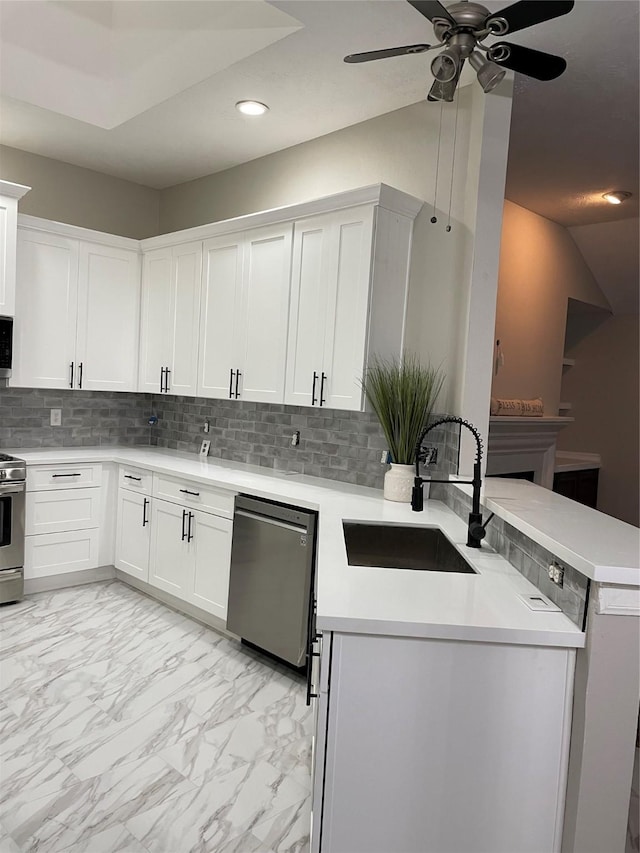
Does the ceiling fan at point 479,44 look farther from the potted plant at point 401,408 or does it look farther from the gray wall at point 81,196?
the gray wall at point 81,196

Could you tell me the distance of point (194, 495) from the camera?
365 centimetres

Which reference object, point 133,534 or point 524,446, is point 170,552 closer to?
point 133,534

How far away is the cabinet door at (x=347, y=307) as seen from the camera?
124 inches

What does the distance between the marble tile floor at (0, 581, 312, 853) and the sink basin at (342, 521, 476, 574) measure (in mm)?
826

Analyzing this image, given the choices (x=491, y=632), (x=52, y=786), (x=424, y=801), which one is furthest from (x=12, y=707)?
(x=491, y=632)

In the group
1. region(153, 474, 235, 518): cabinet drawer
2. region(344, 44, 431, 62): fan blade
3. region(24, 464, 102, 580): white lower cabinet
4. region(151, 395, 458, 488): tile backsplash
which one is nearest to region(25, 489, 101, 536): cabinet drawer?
region(24, 464, 102, 580): white lower cabinet

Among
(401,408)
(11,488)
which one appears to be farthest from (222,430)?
(401,408)

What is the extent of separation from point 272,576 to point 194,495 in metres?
0.83

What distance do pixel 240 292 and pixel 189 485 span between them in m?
1.21

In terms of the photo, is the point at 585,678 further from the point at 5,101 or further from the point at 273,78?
the point at 5,101

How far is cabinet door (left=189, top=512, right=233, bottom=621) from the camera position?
3434 mm

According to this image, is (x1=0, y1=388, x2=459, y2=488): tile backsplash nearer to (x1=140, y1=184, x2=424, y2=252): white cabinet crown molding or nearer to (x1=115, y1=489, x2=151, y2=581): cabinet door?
(x1=115, y1=489, x2=151, y2=581): cabinet door

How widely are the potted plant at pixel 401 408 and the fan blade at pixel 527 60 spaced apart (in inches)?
55.1

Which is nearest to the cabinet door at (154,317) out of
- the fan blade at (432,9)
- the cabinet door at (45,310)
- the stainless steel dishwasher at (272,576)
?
the cabinet door at (45,310)
